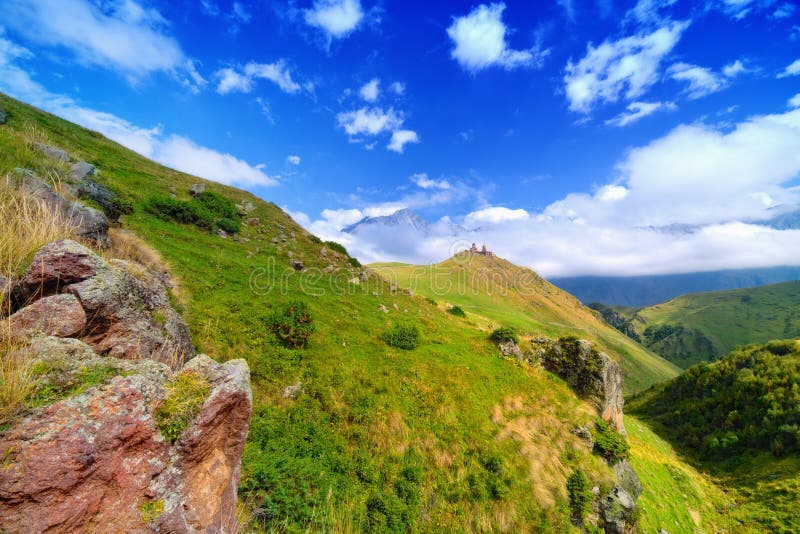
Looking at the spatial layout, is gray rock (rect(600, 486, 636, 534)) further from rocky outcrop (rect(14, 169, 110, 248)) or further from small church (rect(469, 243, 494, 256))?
small church (rect(469, 243, 494, 256))

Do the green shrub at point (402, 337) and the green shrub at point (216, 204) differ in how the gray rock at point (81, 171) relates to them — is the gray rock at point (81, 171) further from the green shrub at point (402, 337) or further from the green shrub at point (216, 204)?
the green shrub at point (402, 337)

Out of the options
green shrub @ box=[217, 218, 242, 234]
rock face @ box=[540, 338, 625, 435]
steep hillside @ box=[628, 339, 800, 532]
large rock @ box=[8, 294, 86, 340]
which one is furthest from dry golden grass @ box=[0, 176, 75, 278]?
steep hillside @ box=[628, 339, 800, 532]

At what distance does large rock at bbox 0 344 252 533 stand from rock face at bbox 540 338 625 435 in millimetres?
18424

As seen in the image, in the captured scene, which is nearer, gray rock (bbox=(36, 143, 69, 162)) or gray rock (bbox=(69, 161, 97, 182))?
gray rock (bbox=(36, 143, 69, 162))

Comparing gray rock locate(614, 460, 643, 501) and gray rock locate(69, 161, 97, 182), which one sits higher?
gray rock locate(69, 161, 97, 182)

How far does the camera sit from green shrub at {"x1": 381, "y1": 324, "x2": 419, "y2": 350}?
Answer: 1666 centimetres

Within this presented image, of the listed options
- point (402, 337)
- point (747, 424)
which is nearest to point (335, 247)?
point (402, 337)

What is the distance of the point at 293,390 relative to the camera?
11180 millimetres

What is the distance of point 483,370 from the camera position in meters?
16.2

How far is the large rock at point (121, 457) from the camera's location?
3.21 meters

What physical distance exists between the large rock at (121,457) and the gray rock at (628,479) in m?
15.2

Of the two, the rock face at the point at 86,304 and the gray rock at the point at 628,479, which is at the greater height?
the rock face at the point at 86,304

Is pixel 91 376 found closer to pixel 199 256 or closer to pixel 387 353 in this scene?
pixel 387 353

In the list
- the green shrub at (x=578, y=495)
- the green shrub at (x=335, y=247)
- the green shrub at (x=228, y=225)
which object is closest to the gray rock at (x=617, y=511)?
the green shrub at (x=578, y=495)
